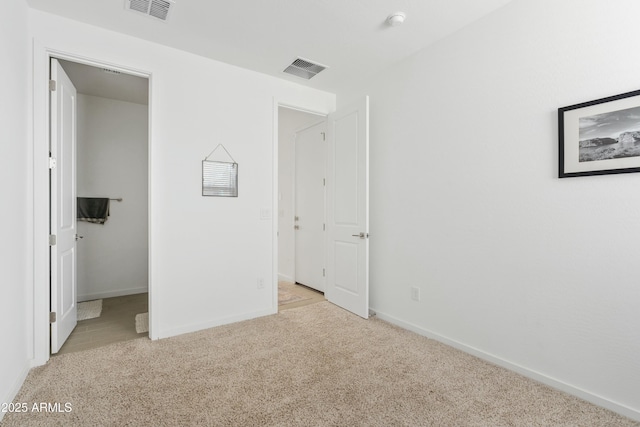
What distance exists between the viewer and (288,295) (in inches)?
164

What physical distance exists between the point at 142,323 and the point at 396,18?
363cm

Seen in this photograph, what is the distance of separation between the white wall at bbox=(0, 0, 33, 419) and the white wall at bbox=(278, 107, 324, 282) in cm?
311

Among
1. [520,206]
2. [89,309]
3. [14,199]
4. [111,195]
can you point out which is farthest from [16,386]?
[520,206]

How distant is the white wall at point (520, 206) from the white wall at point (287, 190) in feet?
6.72

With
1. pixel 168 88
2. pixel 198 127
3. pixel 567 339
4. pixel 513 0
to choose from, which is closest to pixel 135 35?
pixel 168 88

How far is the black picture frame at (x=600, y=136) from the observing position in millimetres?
1731

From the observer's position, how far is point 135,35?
2619 mm

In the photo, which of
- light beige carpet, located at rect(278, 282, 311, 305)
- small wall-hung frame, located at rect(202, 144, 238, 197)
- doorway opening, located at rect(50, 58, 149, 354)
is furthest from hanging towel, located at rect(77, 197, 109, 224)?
light beige carpet, located at rect(278, 282, 311, 305)

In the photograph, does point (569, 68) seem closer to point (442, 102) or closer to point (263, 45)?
point (442, 102)

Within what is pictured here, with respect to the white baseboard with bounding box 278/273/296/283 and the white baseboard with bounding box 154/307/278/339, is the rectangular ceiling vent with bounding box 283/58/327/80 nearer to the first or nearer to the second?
the white baseboard with bounding box 154/307/278/339

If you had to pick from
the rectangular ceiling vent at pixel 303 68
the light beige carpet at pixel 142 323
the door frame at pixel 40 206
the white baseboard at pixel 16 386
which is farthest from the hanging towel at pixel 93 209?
the rectangular ceiling vent at pixel 303 68

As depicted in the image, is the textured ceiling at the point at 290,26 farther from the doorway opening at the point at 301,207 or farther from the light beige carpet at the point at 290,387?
the light beige carpet at the point at 290,387

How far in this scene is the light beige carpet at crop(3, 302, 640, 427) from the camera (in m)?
1.71

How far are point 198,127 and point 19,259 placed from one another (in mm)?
1676
